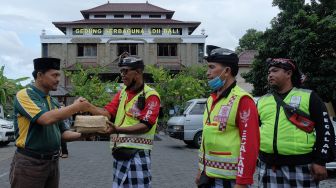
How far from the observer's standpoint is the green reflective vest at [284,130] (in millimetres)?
4344

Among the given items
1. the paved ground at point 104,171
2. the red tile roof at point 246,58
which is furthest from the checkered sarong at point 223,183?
the red tile roof at point 246,58

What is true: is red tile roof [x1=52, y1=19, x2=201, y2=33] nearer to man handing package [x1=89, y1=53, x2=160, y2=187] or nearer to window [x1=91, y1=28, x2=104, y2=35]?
window [x1=91, y1=28, x2=104, y2=35]

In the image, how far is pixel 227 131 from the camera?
3.64 m

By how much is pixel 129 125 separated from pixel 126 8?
5046 centimetres

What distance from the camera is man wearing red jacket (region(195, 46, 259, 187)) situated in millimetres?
3477

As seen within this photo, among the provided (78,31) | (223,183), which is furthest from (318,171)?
(78,31)

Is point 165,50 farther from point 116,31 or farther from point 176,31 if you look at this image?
point 116,31

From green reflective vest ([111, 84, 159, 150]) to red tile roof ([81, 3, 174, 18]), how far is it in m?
48.9

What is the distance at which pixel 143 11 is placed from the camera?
5272cm

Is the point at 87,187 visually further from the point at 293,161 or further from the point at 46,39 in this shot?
the point at 46,39

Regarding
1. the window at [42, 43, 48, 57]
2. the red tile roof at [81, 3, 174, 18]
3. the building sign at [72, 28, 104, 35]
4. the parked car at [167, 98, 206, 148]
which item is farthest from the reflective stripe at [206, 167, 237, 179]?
the red tile roof at [81, 3, 174, 18]

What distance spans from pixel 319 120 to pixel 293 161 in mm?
433

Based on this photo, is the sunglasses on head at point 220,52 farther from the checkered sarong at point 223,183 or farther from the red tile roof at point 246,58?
the red tile roof at point 246,58

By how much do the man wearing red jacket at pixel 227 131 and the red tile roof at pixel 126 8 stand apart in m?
49.6
